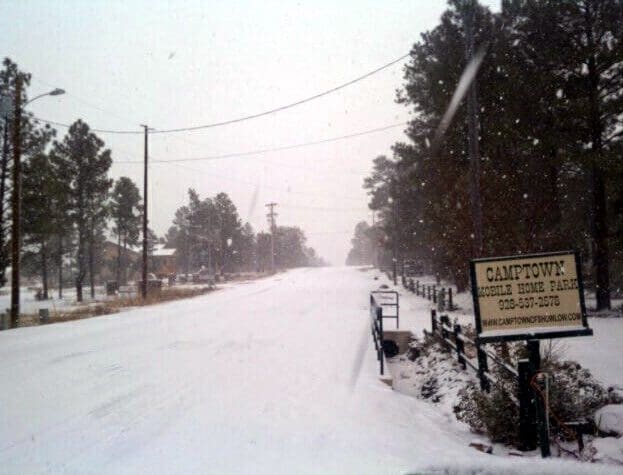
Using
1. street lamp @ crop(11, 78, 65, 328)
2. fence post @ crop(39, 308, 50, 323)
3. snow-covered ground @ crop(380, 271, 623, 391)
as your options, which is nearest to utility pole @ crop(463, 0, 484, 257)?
snow-covered ground @ crop(380, 271, 623, 391)

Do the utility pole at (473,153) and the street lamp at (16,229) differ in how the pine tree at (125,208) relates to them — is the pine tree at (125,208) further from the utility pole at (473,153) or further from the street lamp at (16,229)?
the utility pole at (473,153)

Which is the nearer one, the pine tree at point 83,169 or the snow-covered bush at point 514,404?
the snow-covered bush at point 514,404

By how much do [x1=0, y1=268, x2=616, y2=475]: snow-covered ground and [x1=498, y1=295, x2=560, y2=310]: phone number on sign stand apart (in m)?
1.62

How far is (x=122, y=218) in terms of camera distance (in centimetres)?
5972

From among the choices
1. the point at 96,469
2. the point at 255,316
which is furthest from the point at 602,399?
the point at 255,316

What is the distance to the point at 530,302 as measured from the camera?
5543mm

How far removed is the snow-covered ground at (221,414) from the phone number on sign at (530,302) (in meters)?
1.62

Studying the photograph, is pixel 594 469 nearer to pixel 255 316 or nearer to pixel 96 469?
pixel 96 469

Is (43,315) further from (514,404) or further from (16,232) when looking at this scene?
(514,404)

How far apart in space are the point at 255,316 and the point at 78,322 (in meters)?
6.89

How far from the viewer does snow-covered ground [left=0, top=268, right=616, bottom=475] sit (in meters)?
5.05

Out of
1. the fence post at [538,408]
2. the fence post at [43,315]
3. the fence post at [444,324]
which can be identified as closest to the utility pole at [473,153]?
the fence post at [444,324]

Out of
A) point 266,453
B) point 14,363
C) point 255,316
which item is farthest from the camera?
point 255,316

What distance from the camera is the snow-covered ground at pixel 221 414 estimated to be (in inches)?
199
